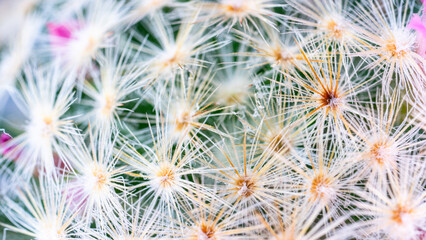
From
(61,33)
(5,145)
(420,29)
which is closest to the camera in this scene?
(420,29)

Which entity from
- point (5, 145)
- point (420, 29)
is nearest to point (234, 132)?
point (420, 29)

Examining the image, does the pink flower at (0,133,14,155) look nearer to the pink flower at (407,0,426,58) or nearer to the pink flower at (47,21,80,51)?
the pink flower at (47,21,80,51)

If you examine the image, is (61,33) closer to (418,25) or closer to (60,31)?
(60,31)

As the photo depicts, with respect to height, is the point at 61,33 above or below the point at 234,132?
above

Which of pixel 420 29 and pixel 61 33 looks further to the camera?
pixel 61 33

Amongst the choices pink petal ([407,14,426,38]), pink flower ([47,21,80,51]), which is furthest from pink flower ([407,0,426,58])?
pink flower ([47,21,80,51])

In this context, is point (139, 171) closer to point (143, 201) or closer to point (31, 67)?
point (143, 201)

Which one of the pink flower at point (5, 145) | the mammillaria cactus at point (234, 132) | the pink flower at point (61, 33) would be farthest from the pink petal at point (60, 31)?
the pink flower at point (5, 145)

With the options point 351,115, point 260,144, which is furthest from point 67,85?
point 351,115
